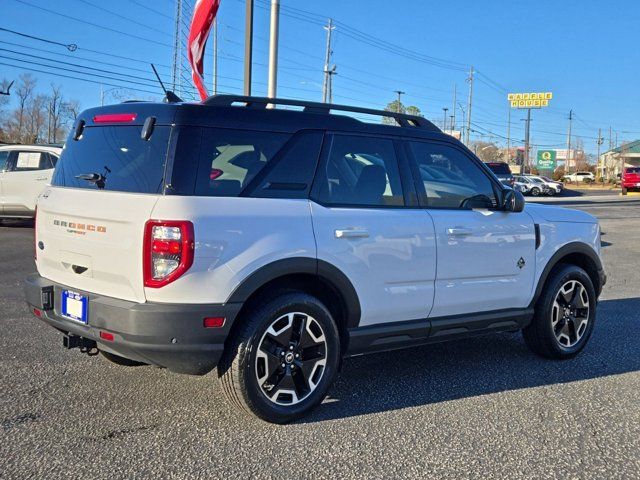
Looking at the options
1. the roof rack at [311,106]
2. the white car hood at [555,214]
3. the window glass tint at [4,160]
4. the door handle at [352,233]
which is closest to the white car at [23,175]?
the window glass tint at [4,160]

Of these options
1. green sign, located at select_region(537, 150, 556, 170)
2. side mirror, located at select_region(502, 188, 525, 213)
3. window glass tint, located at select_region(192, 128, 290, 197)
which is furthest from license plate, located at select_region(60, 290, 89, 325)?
green sign, located at select_region(537, 150, 556, 170)

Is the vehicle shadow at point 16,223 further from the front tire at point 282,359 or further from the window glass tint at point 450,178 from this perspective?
the front tire at point 282,359

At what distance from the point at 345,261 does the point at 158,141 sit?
4.43 feet

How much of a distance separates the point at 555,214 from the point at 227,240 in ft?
10.4

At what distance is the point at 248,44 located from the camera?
10.9m

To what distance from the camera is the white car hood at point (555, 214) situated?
5.25 meters

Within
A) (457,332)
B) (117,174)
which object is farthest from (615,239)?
(117,174)

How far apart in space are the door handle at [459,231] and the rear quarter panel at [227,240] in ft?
4.05

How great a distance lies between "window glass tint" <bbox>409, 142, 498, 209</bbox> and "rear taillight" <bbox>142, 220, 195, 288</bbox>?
6.28 ft

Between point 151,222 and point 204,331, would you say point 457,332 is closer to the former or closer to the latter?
point 204,331

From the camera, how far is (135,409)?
399 centimetres

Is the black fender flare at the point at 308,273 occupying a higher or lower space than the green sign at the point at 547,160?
lower

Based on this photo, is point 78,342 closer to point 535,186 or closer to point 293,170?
point 293,170

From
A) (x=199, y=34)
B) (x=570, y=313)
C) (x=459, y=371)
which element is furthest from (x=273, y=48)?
(x=459, y=371)
